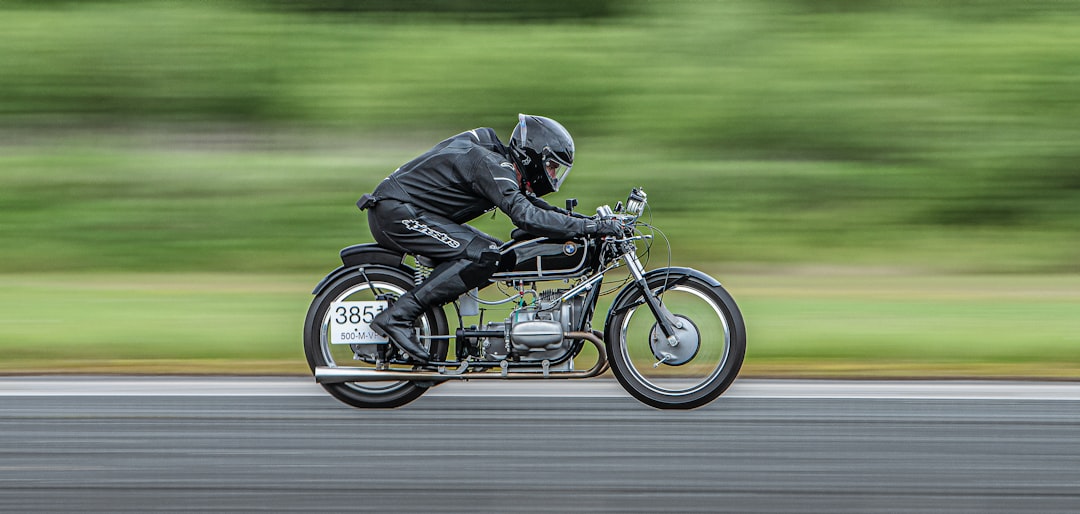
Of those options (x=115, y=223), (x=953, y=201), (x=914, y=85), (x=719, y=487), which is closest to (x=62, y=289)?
(x=115, y=223)

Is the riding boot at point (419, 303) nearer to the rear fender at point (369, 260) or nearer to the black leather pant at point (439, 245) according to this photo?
the black leather pant at point (439, 245)

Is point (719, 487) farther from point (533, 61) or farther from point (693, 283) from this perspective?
point (533, 61)

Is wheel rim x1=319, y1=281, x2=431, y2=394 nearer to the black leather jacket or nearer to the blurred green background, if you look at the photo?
the black leather jacket

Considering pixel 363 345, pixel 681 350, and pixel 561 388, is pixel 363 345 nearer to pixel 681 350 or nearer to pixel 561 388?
pixel 561 388

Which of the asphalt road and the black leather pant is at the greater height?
the black leather pant

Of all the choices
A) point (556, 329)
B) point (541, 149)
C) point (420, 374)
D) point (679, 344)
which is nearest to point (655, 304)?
point (679, 344)

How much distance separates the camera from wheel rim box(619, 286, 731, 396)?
6.33 meters

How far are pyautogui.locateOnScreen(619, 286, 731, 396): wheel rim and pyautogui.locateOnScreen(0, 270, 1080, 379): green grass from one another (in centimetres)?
121

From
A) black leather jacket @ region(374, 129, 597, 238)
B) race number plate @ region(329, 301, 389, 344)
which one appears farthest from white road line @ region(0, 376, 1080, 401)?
black leather jacket @ region(374, 129, 597, 238)

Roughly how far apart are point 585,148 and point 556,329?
8.36 meters

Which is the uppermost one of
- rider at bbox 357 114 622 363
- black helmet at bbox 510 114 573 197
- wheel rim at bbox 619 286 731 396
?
black helmet at bbox 510 114 573 197

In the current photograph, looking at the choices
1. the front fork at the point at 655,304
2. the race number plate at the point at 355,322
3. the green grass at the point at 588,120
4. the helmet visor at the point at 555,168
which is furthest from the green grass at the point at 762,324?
the helmet visor at the point at 555,168

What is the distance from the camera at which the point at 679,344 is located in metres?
6.31

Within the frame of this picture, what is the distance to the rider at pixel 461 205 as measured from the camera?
20.7 feet
